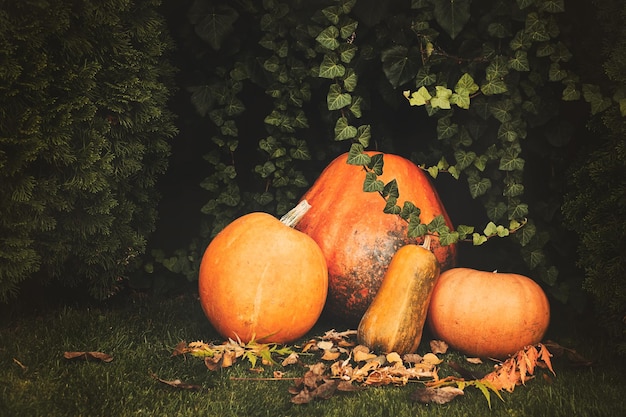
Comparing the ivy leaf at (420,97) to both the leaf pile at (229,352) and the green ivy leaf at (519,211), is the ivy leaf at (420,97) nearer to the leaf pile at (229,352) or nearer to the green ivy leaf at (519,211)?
the green ivy leaf at (519,211)

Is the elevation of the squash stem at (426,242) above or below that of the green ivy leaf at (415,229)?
below

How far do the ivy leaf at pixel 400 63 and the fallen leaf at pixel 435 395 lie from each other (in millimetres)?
1460

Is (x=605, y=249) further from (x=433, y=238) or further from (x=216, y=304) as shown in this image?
(x=216, y=304)

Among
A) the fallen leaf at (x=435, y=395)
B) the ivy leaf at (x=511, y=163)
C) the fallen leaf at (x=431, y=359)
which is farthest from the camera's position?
the ivy leaf at (x=511, y=163)

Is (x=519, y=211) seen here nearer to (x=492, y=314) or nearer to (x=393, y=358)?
(x=492, y=314)

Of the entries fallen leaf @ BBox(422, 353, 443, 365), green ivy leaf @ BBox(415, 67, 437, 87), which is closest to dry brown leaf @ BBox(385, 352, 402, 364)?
fallen leaf @ BBox(422, 353, 443, 365)

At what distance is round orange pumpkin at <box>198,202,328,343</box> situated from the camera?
276cm

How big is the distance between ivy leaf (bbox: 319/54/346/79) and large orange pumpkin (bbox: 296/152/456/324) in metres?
0.48

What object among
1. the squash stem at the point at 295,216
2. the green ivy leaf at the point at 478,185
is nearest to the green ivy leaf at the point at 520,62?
the green ivy leaf at the point at 478,185

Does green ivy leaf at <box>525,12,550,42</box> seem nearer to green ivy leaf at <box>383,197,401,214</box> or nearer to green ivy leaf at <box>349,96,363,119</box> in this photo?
green ivy leaf at <box>349,96,363,119</box>

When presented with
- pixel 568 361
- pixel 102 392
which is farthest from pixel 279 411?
pixel 568 361

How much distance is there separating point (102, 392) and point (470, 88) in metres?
1.99

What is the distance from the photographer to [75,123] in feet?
8.63

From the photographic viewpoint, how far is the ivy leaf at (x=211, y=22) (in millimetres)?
3184
